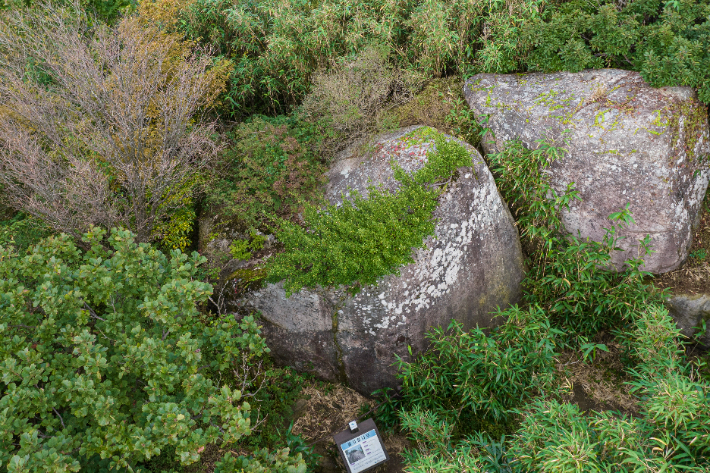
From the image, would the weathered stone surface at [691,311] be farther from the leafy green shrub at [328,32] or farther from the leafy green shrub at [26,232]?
the leafy green shrub at [26,232]

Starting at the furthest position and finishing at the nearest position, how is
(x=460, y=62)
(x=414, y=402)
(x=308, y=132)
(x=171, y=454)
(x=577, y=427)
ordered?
1. (x=460, y=62)
2. (x=308, y=132)
3. (x=414, y=402)
4. (x=171, y=454)
5. (x=577, y=427)

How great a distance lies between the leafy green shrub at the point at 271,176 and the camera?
5.48 meters

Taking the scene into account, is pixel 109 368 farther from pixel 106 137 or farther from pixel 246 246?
pixel 106 137

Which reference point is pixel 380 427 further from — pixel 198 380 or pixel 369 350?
pixel 198 380

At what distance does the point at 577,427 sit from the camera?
3301mm

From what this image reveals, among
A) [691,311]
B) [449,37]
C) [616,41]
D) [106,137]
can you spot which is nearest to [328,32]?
[449,37]

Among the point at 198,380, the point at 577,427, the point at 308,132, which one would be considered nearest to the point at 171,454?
the point at 198,380

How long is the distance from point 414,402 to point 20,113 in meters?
5.81

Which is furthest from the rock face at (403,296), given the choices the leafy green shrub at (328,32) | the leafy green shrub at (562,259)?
the leafy green shrub at (328,32)

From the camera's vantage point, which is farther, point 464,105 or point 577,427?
point 464,105

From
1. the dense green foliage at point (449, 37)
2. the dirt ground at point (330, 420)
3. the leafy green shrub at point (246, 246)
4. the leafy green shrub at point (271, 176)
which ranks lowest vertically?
the dirt ground at point (330, 420)

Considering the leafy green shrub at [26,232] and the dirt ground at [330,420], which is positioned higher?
the leafy green shrub at [26,232]

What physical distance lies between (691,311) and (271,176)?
5422mm

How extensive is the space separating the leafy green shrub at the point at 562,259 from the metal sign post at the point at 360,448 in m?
2.67
